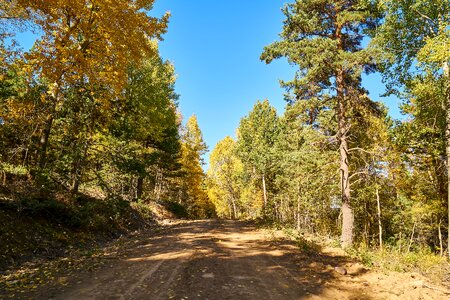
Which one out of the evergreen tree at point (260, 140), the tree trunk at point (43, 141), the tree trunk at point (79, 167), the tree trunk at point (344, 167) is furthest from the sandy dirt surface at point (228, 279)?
the evergreen tree at point (260, 140)

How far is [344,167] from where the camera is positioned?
1380 centimetres

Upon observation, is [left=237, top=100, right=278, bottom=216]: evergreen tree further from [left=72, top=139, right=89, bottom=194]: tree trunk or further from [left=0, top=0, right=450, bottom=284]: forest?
[left=72, top=139, right=89, bottom=194]: tree trunk

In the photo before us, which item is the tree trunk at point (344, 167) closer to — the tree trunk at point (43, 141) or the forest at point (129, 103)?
the forest at point (129, 103)

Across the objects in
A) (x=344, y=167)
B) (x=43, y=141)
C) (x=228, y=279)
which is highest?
(x=43, y=141)

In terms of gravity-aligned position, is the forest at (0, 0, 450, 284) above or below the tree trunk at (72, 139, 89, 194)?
above

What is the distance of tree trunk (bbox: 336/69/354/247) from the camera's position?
43.9ft

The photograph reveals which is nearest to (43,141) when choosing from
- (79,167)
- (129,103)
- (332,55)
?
(79,167)

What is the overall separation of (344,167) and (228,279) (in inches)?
337

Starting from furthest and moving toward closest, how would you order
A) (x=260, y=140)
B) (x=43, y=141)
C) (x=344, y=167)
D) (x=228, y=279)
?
1. (x=260, y=140)
2. (x=344, y=167)
3. (x=43, y=141)
4. (x=228, y=279)

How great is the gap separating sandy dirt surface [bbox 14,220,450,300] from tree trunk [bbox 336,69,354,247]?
2.66m

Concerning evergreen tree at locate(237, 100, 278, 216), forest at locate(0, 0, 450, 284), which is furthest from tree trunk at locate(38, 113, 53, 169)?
evergreen tree at locate(237, 100, 278, 216)

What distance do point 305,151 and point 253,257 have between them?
5688mm

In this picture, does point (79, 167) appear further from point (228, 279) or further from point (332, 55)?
point (332, 55)

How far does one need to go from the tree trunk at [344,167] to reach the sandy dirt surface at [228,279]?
8.74ft
